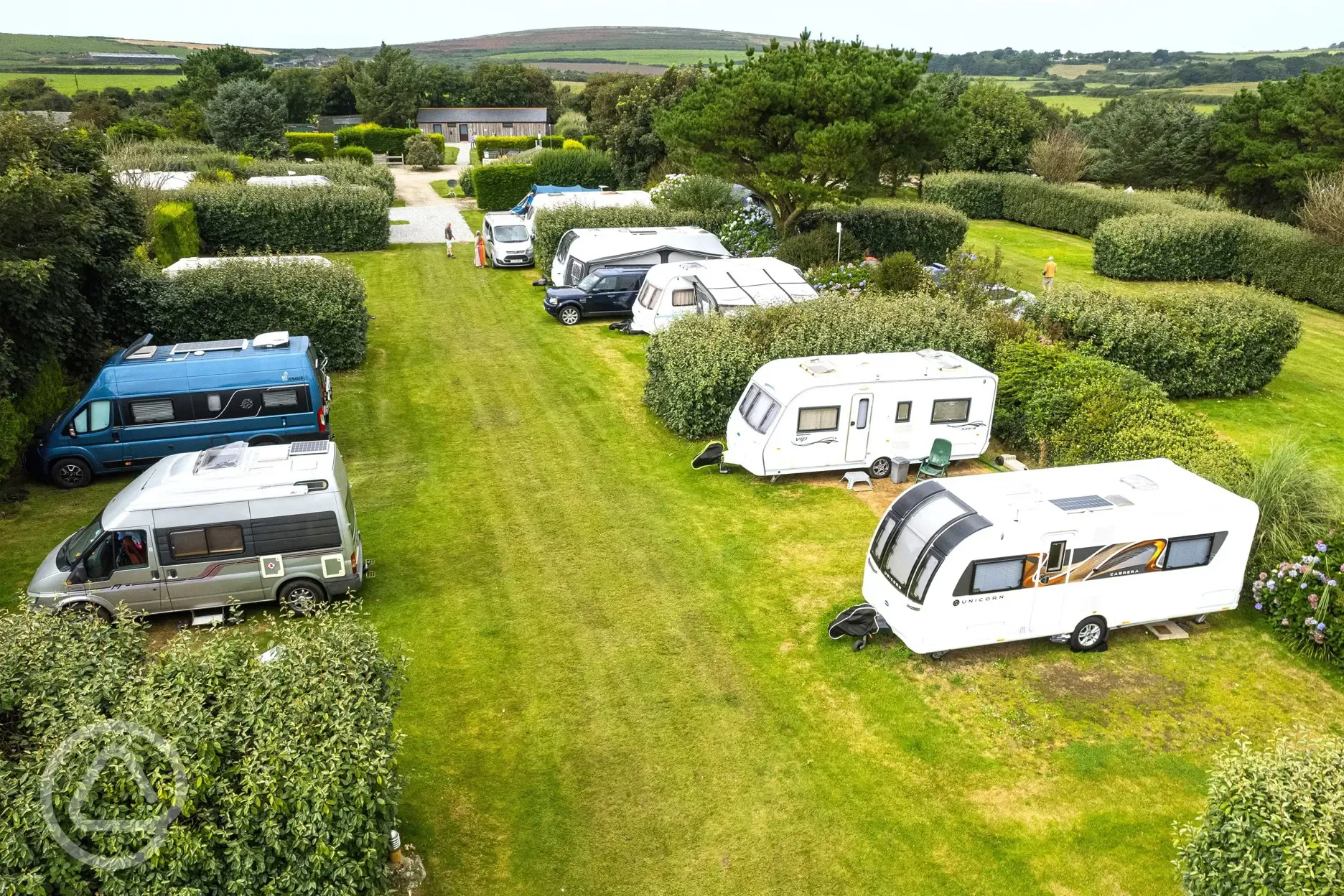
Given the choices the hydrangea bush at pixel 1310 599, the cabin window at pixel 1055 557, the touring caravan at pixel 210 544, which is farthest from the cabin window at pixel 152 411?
the hydrangea bush at pixel 1310 599

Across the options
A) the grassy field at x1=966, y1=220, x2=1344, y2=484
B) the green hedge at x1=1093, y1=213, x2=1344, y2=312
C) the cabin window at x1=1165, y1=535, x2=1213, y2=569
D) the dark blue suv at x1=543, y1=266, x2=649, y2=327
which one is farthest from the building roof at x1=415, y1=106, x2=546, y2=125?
the cabin window at x1=1165, y1=535, x2=1213, y2=569

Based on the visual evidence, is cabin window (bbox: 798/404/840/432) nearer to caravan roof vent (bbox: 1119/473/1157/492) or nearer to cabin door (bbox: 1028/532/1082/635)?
caravan roof vent (bbox: 1119/473/1157/492)

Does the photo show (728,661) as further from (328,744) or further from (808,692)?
(328,744)

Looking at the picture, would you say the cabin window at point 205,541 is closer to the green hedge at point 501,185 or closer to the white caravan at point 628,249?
the white caravan at point 628,249

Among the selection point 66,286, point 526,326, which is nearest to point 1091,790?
point 66,286

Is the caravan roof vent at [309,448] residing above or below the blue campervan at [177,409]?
above

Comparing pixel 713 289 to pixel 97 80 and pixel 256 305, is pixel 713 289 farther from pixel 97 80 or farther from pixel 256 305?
pixel 97 80

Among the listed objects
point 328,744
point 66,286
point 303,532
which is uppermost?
point 66,286
